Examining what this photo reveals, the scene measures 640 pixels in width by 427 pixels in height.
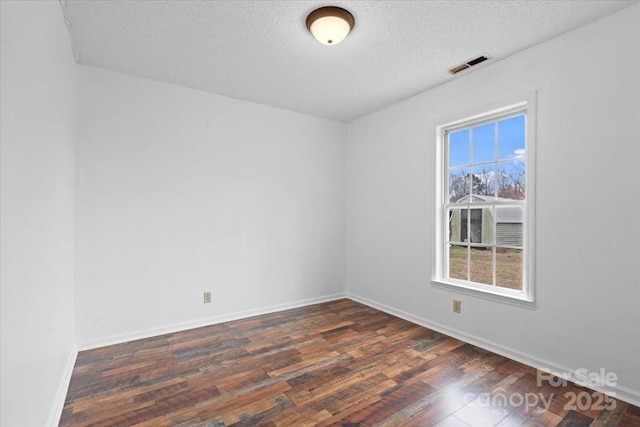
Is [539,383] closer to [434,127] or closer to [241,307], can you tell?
[434,127]

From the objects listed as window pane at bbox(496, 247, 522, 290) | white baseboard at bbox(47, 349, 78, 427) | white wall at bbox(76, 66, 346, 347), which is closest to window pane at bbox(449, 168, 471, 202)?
window pane at bbox(496, 247, 522, 290)

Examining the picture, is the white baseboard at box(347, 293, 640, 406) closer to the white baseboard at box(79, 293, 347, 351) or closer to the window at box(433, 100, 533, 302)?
the window at box(433, 100, 533, 302)

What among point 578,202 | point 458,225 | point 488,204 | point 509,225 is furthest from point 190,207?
point 578,202

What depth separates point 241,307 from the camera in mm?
3748

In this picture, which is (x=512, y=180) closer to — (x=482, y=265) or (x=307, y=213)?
(x=482, y=265)

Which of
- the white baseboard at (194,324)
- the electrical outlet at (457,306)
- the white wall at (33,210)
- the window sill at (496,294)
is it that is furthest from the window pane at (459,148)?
the white wall at (33,210)

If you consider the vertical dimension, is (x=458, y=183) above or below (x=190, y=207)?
above

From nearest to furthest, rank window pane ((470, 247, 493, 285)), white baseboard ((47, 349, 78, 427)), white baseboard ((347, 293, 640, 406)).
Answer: white baseboard ((47, 349, 78, 427))
white baseboard ((347, 293, 640, 406))
window pane ((470, 247, 493, 285))

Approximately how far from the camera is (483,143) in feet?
10.3

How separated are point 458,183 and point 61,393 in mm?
3779

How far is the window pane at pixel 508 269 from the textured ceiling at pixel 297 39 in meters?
1.76

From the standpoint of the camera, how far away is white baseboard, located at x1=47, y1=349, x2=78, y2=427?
5.97 feet

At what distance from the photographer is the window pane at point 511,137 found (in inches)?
111

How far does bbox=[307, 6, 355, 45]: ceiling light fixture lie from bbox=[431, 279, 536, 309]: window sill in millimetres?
2515
